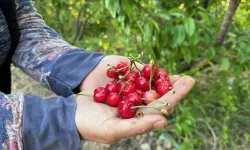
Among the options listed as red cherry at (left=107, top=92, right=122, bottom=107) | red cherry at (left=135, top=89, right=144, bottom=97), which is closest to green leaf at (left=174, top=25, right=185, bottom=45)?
red cherry at (left=135, top=89, right=144, bottom=97)

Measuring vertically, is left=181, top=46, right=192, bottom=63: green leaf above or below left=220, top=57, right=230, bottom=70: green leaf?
above

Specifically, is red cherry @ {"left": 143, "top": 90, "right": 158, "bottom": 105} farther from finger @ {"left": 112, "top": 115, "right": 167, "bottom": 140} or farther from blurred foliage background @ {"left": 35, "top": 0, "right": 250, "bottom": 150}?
blurred foliage background @ {"left": 35, "top": 0, "right": 250, "bottom": 150}

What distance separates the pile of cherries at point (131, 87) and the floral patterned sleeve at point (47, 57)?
12 centimetres

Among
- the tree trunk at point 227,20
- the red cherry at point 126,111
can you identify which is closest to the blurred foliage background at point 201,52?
the tree trunk at point 227,20

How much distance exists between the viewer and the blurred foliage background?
184 centimetres

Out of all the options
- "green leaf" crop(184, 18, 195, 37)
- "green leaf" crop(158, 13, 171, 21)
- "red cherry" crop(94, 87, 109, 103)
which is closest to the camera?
"red cherry" crop(94, 87, 109, 103)

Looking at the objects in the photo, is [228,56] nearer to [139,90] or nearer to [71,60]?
[139,90]

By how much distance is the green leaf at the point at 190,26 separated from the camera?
1674 mm

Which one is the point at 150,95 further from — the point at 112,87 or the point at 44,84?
the point at 44,84

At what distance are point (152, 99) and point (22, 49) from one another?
583 mm

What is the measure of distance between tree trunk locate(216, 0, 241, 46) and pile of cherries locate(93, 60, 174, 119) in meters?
0.79

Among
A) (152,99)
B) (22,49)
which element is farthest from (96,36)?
(152,99)

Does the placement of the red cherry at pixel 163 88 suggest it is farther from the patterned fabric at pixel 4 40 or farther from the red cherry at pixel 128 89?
the patterned fabric at pixel 4 40

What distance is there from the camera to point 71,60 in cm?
137
